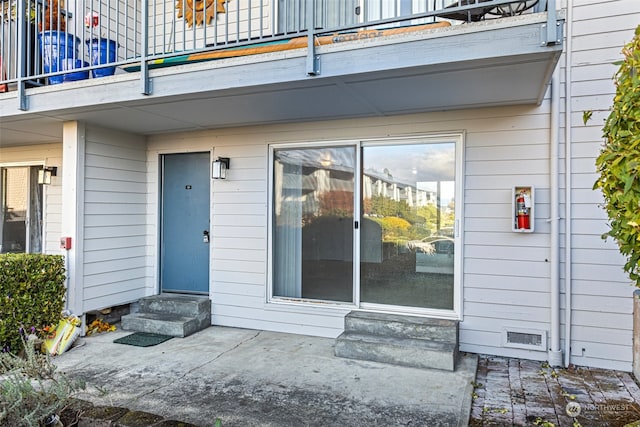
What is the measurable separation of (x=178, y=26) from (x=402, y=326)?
503 cm

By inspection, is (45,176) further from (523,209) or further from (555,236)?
(555,236)

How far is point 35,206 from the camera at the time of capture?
613 centimetres

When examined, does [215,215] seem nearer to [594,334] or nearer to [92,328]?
[92,328]

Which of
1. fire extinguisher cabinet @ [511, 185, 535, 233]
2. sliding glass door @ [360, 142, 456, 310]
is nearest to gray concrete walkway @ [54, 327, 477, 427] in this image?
sliding glass door @ [360, 142, 456, 310]

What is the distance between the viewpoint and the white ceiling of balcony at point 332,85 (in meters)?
2.82

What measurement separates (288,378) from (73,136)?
11.7ft

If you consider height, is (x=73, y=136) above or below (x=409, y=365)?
above

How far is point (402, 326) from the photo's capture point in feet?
13.1

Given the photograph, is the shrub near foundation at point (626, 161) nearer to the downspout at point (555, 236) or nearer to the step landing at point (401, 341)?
the downspout at point (555, 236)

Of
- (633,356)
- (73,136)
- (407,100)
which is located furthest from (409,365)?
(73,136)

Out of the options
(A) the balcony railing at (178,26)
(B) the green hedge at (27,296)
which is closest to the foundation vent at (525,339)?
(A) the balcony railing at (178,26)

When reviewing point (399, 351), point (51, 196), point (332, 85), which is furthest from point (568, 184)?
point (51, 196)

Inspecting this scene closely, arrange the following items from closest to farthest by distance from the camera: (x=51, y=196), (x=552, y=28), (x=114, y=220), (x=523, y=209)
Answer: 1. (x=552, y=28)
2. (x=523, y=209)
3. (x=114, y=220)
4. (x=51, y=196)

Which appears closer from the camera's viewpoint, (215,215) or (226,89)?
(226,89)
